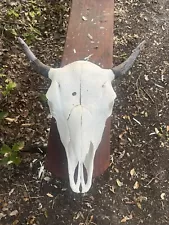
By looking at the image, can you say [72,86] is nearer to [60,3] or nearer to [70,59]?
[70,59]

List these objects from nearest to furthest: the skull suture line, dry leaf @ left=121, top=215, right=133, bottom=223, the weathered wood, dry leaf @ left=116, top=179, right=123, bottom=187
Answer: the skull suture line → the weathered wood → dry leaf @ left=121, top=215, right=133, bottom=223 → dry leaf @ left=116, top=179, right=123, bottom=187

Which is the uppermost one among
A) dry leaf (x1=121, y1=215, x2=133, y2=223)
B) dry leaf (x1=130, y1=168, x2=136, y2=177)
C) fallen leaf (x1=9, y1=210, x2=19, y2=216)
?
dry leaf (x1=130, y1=168, x2=136, y2=177)

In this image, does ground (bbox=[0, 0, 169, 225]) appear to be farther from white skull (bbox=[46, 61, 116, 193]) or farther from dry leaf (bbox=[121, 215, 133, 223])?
white skull (bbox=[46, 61, 116, 193])

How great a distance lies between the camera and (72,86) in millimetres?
2383

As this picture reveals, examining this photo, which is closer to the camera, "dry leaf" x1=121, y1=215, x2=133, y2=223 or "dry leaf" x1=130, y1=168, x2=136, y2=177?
"dry leaf" x1=121, y1=215, x2=133, y2=223

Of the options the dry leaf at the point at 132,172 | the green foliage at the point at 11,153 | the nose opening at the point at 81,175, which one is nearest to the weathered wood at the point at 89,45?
the nose opening at the point at 81,175

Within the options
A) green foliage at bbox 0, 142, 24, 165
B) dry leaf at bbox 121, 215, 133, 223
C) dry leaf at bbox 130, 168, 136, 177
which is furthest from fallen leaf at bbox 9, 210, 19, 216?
dry leaf at bbox 130, 168, 136, 177

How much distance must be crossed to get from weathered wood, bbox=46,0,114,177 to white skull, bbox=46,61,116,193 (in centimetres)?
28

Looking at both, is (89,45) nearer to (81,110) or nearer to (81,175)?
(81,110)

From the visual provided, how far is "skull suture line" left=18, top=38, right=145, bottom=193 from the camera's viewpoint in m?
2.30

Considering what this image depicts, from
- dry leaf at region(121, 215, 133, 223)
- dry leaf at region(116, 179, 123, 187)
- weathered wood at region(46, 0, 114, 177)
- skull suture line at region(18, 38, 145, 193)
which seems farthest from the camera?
dry leaf at region(116, 179, 123, 187)

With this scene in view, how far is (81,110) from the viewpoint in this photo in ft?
7.55

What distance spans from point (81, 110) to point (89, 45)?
0.76m

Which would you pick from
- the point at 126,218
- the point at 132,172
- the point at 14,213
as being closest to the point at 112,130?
the point at 132,172
